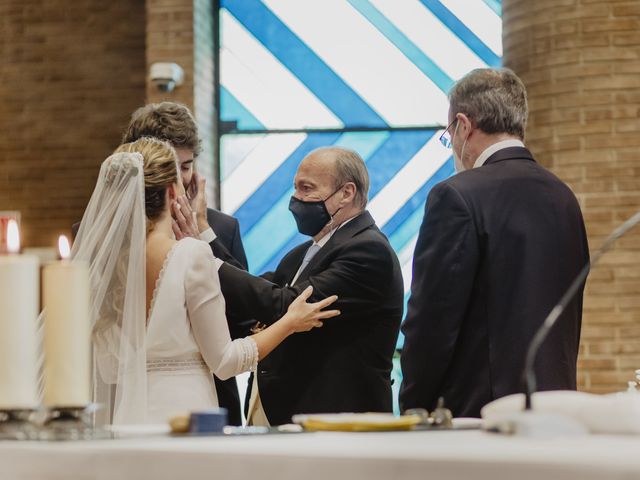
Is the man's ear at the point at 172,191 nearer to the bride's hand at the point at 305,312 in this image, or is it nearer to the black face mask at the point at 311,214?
the bride's hand at the point at 305,312

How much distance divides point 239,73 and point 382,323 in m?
4.85

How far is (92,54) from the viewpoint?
9414 millimetres

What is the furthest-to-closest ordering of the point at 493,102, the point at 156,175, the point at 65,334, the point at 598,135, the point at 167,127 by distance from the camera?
the point at 598,135, the point at 167,127, the point at 493,102, the point at 156,175, the point at 65,334

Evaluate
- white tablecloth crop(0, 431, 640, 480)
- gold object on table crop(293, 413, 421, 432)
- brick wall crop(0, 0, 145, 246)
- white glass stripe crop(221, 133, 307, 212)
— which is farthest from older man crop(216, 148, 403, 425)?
brick wall crop(0, 0, 145, 246)

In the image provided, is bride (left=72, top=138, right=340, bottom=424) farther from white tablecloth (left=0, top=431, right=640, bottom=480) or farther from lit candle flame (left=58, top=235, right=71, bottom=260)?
white tablecloth (left=0, top=431, right=640, bottom=480)

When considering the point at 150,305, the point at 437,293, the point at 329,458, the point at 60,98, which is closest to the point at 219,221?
the point at 150,305

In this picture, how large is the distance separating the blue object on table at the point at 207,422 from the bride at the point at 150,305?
1415mm

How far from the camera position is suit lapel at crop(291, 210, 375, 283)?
160 inches

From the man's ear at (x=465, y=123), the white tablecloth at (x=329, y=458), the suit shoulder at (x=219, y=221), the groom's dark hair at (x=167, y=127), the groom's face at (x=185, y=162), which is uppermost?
the groom's dark hair at (x=167, y=127)

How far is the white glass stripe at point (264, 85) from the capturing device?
8414 millimetres

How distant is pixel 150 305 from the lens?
10.7ft

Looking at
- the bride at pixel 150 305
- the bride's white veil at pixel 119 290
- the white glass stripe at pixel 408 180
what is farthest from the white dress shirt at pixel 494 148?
the white glass stripe at pixel 408 180

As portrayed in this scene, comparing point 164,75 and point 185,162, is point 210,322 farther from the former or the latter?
point 164,75

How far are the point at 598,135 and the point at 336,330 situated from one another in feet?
11.4
